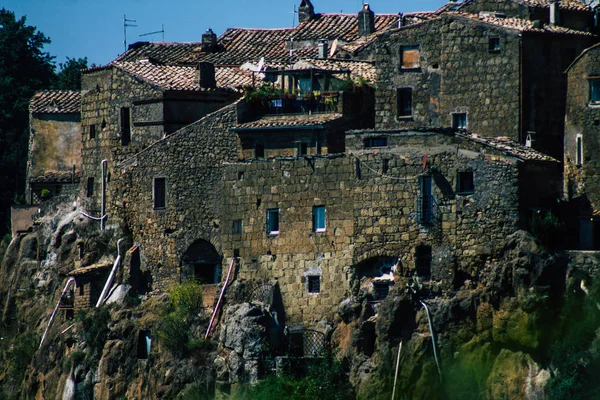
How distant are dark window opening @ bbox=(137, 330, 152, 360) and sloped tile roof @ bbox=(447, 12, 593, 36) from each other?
1530cm

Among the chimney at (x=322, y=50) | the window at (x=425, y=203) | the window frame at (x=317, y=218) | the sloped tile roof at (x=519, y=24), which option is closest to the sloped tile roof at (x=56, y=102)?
the chimney at (x=322, y=50)

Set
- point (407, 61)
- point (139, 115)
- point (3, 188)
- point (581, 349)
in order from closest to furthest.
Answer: point (581, 349) → point (407, 61) → point (139, 115) → point (3, 188)

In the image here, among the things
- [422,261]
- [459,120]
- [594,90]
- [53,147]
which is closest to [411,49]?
[459,120]

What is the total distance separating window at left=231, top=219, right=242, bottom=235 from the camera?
6744cm

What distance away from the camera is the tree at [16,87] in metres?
93.2

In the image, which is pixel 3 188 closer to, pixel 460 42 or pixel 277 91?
pixel 277 91

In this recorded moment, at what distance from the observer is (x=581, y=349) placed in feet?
194

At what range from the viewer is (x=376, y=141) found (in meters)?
64.2

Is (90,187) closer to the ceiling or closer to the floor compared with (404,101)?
closer to the floor

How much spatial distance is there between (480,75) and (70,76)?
35.9 meters

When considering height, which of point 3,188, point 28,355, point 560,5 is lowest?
point 28,355

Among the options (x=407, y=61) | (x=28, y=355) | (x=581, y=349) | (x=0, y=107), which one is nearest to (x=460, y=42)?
(x=407, y=61)

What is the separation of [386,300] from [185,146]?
11.0m

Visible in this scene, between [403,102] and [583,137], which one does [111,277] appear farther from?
[583,137]
